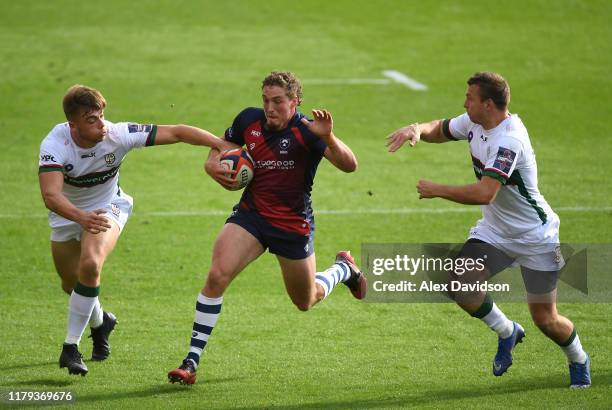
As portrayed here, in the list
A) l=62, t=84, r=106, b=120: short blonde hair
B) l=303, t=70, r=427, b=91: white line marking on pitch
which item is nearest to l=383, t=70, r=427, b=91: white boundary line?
l=303, t=70, r=427, b=91: white line marking on pitch

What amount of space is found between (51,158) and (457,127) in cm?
358

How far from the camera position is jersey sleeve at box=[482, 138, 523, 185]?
8461mm

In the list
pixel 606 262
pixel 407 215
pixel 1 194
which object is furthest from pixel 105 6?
pixel 606 262

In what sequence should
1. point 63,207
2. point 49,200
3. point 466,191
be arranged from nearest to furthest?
point 466,191, point 63,207, point 49,200

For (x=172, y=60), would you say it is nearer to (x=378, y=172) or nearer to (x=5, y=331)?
(x=378, y=172)

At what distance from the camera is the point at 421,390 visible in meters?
8.81

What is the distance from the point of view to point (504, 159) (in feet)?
27.9

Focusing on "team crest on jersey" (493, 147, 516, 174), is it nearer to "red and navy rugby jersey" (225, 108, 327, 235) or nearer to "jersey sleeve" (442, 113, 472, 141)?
"jersey sleeve" (442, 113, 472, 141)

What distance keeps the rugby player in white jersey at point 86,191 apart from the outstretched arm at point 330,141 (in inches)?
38.5

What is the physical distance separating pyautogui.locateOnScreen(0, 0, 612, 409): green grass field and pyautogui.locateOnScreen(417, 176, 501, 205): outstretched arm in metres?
1.64

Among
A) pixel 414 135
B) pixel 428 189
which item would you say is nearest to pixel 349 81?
pixel 414 135

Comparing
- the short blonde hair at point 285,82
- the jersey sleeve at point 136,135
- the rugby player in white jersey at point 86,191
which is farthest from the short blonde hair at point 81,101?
the short blonde hair at point 285,82

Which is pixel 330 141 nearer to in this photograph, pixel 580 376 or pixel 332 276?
pixel 332 276

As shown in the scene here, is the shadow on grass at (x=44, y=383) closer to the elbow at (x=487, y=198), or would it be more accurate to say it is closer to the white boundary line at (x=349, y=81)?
the elbow at (x=487, y=198)
